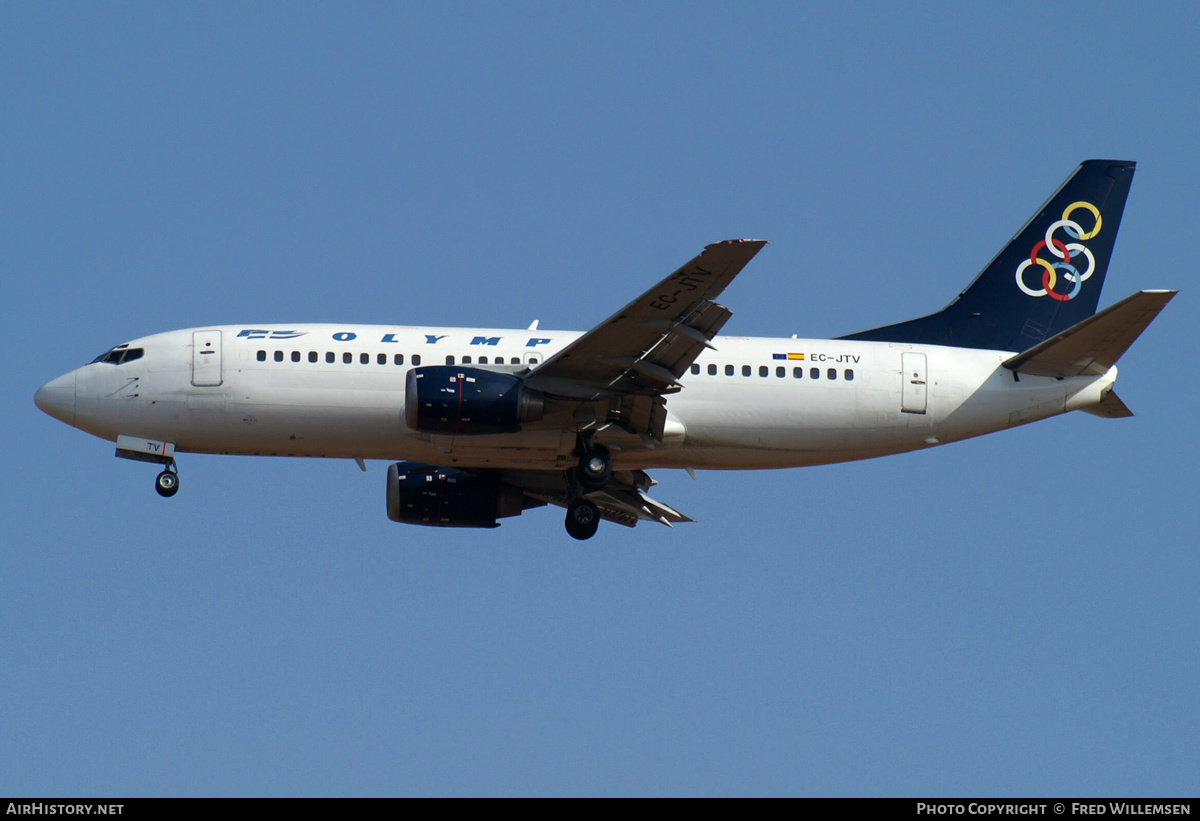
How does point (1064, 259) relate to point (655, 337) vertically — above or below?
above

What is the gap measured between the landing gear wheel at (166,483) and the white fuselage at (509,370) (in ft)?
2.65

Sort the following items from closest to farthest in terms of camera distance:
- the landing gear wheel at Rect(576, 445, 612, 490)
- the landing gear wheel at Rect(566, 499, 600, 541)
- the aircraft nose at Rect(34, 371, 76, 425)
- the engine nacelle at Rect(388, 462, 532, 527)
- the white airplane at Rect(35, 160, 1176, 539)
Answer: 1. the white airplane at Rect(35, 160, 1176, 539)
2. the landing gear wheel at Rect(576, 445, 612, 490)
3. the aircraft nose at Rect(34, 371, 76, 425)
4. the landing gear wheel at Rect(566, 499, 600, 541)
5. the engine nacelle at Rect(388, 462, 532, 527)

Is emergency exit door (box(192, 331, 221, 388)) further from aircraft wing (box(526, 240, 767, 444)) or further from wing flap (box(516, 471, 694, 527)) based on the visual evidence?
wing flap (box(516, 471, 694, 527))

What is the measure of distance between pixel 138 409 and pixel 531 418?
30.4 feet

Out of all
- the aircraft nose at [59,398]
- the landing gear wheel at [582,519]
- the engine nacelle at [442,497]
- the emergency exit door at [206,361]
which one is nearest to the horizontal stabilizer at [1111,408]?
the landing gear wheel at [582,519]

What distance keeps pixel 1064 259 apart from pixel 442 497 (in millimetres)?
17230

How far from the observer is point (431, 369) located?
34.2 m

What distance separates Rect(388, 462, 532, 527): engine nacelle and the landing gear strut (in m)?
5.71

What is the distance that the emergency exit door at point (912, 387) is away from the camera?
36.8 meters

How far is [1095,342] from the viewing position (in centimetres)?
3566

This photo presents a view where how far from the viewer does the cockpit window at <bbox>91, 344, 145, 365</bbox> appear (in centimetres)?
3659

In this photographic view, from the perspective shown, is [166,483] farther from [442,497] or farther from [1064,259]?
[1064,259]

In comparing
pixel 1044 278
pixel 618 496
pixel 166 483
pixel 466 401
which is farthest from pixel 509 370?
pixel 1044 278

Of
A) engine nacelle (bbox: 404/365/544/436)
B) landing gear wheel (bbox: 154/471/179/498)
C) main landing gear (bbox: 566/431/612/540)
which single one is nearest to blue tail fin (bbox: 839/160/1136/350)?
main landing gear (bbox: 566/431/612/540)
